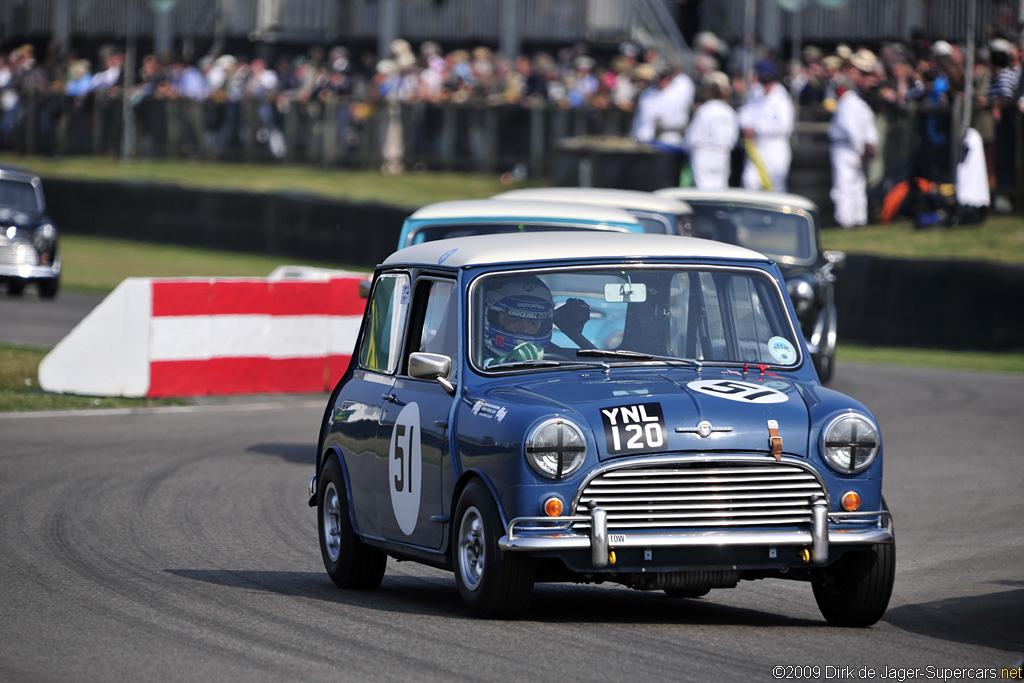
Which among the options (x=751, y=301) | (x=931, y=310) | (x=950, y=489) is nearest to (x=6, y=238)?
(x=931, y=310)

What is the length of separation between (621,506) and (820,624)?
3.55 ft

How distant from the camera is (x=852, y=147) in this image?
24.9 m

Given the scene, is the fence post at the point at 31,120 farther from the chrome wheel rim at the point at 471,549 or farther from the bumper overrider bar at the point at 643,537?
the bumper overrider bar at the point at 643,537

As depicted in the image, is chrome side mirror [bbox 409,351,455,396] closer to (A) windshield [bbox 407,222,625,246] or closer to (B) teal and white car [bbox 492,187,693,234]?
(A) windshield [bbox 407,222,625,246]

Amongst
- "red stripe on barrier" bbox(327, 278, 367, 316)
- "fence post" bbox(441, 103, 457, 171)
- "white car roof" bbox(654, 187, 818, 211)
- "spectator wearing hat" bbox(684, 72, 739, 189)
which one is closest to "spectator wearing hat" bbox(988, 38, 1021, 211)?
"spectator wearing hat" bbox(684, 72, 739, 189)

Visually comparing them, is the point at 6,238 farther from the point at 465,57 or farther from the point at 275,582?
the point at 275,582

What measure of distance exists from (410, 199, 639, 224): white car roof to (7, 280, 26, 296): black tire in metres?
14.1

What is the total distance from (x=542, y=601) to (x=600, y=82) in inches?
874

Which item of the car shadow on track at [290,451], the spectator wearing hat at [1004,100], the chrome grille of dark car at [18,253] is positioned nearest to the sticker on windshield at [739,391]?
the car shadow on track at [290,451]

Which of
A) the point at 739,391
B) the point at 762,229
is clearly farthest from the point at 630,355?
the point at 762,229

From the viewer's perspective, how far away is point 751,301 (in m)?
7.47

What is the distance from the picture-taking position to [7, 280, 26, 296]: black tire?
25.4 meters

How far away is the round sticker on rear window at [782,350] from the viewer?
7371mm

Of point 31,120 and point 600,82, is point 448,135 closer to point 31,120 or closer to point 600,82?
point 600,82
